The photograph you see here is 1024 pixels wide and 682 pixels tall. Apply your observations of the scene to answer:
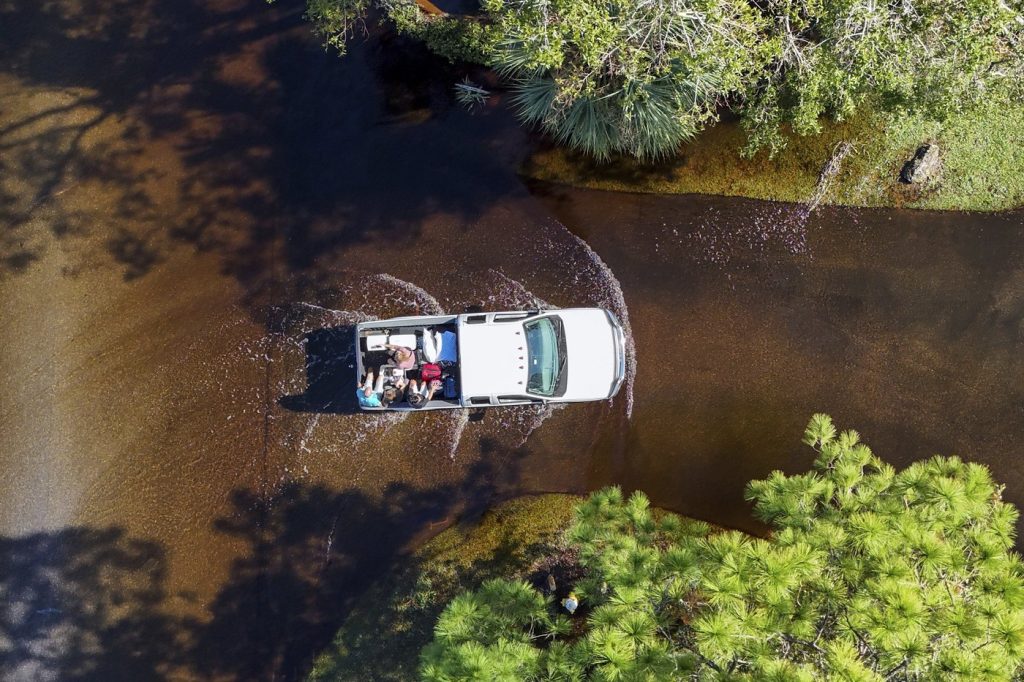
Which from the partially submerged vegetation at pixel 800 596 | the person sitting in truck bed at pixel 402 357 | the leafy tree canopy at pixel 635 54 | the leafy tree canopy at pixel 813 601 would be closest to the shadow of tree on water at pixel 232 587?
the person sitting in truck bed at pixel 402 357

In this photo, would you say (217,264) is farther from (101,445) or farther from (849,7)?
(849,7)

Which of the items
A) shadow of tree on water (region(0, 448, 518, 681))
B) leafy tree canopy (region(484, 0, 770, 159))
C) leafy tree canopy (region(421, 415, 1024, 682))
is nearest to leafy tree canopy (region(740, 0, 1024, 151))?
leafy tree canopy (region(484, 0, 770, 159))

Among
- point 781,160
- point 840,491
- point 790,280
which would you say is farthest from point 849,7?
point 840,491

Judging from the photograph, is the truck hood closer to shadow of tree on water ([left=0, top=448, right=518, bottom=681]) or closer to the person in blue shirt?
shadow of tree on water ([left=0, top=448, right=518, bottom=681])

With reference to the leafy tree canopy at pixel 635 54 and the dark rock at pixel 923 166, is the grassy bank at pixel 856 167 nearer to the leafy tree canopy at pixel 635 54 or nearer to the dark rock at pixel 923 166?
the dark rock at pixel 923 166

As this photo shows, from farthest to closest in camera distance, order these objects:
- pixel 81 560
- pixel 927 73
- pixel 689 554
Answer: pixel 81 560 → pixel 927 73 → pixel 689 554

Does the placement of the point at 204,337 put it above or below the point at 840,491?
above
